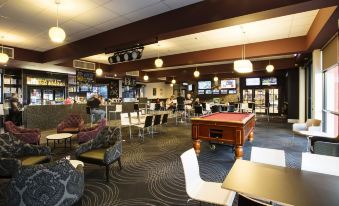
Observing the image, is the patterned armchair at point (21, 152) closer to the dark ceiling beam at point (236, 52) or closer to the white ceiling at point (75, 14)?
the white ceiling at point (75, 14)

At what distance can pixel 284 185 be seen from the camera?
1587mm

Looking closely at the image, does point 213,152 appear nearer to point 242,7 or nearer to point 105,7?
point 242,7

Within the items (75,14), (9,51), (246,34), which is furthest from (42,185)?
(9,51)

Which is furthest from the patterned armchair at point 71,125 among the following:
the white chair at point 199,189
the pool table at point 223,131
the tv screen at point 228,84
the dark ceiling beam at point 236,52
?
the tv screen at point 228,84

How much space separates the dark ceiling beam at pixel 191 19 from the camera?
3.15 metres

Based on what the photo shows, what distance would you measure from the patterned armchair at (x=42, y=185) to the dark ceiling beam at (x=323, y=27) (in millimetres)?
4552

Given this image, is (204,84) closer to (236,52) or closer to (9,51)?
(236,52)

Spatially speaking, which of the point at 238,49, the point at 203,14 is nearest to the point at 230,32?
the point at 238,49

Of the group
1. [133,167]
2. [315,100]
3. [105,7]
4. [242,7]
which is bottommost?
[133,167]

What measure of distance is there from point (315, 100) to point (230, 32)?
345 centimetres

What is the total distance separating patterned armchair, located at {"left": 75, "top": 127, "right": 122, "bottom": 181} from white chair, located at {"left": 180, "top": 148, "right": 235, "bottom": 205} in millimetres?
1658

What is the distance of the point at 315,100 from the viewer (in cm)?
613

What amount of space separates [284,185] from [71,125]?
19.8 feet

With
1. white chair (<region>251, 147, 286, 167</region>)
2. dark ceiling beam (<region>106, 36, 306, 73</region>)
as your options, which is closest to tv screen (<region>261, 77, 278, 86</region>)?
dark ceiling beam (<region>106, 36, 306, 73</region>)
